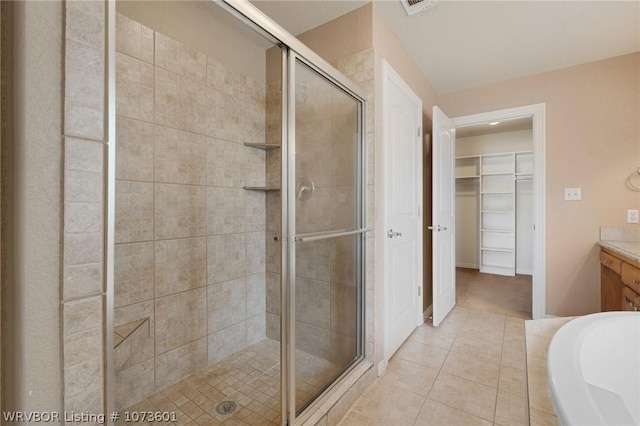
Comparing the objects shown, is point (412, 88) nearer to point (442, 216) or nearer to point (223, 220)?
point (442, 216)

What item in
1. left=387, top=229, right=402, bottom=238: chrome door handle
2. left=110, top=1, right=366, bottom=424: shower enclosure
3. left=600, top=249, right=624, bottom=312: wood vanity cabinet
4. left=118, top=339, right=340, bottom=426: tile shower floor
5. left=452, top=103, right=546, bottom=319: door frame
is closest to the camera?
left=110, top=1, right=366, bottom=424: shower enclosure

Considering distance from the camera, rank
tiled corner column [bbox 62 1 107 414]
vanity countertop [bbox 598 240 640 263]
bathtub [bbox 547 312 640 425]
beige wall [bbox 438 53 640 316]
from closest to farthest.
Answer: tiled corner column [bbox 62 1 107 414], bathtub [bbox 547 312 640 425], vanity countertop [bbox 598 240 640 263], beige wall [bbox 438 53 640 316]

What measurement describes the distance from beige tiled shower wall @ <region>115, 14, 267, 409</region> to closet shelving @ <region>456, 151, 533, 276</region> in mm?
4151

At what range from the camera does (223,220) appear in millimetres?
2025

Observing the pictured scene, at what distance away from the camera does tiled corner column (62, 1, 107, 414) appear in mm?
549

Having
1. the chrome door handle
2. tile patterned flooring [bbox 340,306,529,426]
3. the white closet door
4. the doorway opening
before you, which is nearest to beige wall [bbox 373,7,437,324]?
the chrome door handle

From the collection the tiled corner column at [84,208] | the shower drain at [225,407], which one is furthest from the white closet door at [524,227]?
the tiled corner column at [84,208]

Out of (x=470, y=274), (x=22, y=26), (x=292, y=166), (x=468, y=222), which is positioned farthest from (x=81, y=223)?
(x=468, y=222)

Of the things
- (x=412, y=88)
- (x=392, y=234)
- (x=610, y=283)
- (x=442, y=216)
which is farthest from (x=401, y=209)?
(x=610, y=283)

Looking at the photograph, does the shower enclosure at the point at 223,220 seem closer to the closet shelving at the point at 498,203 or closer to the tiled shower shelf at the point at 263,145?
the tiled shower shelf at the point at 263,145

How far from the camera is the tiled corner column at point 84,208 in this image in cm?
55

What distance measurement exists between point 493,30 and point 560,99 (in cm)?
117

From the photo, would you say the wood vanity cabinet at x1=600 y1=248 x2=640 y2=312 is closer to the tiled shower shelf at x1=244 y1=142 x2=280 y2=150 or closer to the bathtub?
the bathtub

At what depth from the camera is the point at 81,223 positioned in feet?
1.85
